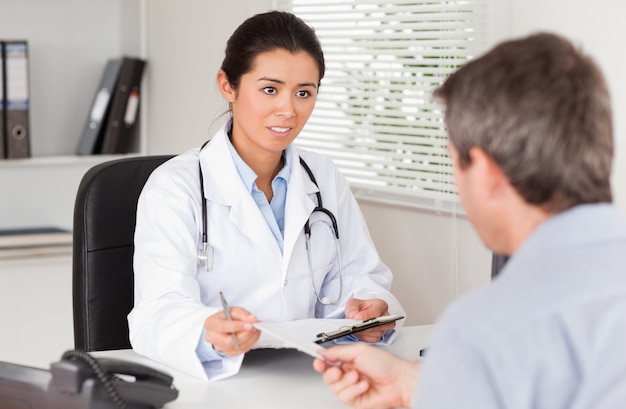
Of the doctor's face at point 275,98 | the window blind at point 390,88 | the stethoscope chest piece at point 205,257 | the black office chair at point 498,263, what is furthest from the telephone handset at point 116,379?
the window blind at point 390,88

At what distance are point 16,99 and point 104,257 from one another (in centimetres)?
155

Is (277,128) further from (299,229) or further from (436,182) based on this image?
(436,182)

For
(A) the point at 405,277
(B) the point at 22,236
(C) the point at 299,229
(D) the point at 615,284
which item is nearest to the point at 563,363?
(D) the point at 615,284

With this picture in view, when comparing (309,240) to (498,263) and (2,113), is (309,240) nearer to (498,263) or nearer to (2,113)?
(498,263)

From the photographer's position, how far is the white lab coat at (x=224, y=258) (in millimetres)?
1683

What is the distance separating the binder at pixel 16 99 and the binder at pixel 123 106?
326mm

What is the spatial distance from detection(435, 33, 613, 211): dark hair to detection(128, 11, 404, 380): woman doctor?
87cm

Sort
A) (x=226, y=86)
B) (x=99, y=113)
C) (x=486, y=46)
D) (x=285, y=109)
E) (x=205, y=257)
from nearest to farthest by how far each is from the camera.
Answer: (x=205, y=257)
(x=285, y=109)
(x=226, y=86)
(x=486, y=46)
(x=99, y=113)

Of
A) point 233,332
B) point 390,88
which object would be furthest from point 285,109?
point 390,88

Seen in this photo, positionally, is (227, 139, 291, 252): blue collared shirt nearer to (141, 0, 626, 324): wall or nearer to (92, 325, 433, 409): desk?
(92, 325, 433, 409): desk

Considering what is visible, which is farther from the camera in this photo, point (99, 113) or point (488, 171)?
point (99, 113)

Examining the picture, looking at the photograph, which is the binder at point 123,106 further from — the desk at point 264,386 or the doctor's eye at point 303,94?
the desk at point 264,386

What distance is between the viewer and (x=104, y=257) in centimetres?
197

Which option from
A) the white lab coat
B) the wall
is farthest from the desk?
the wall
